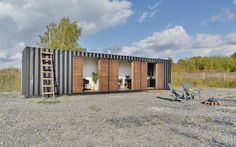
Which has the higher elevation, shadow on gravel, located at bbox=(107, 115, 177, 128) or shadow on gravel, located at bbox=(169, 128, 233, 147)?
shadow on gravel, located at bbox=(107, 115, 177, 128)

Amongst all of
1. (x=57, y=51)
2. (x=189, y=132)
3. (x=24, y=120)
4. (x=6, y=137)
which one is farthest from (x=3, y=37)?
(x=189, y=132)

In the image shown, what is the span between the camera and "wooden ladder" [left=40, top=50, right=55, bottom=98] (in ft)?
36.9

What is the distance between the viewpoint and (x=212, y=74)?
81.8 ft

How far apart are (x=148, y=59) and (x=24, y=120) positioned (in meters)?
11.5

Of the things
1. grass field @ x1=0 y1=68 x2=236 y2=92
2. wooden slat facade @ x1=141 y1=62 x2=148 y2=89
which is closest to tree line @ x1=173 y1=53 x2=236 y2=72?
grass field @ x1=0 y1=68 x2=236 y2=92

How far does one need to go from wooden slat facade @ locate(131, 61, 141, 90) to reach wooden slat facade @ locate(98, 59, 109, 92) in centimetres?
219

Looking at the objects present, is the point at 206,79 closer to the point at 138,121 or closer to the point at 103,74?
the point at 103,74

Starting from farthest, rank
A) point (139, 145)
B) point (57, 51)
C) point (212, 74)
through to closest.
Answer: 1. point (212, 74)
2. point (57, 51)
3. point (139, 145)

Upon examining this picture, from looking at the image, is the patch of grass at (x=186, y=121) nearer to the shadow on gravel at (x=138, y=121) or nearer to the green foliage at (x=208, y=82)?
the shadow on gravel at (x=138, y=121)

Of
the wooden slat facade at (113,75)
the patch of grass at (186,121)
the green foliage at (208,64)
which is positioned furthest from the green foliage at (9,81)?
the green foliage at (208,64)

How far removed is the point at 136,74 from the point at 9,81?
9.27 meters

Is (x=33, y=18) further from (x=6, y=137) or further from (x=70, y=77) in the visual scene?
(x=6, y=137)

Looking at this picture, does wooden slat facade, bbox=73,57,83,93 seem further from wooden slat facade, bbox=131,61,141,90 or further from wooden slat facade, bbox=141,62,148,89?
wooden slat facade, bbox=141,62,148,89

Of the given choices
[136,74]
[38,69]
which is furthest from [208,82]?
[38,69]
